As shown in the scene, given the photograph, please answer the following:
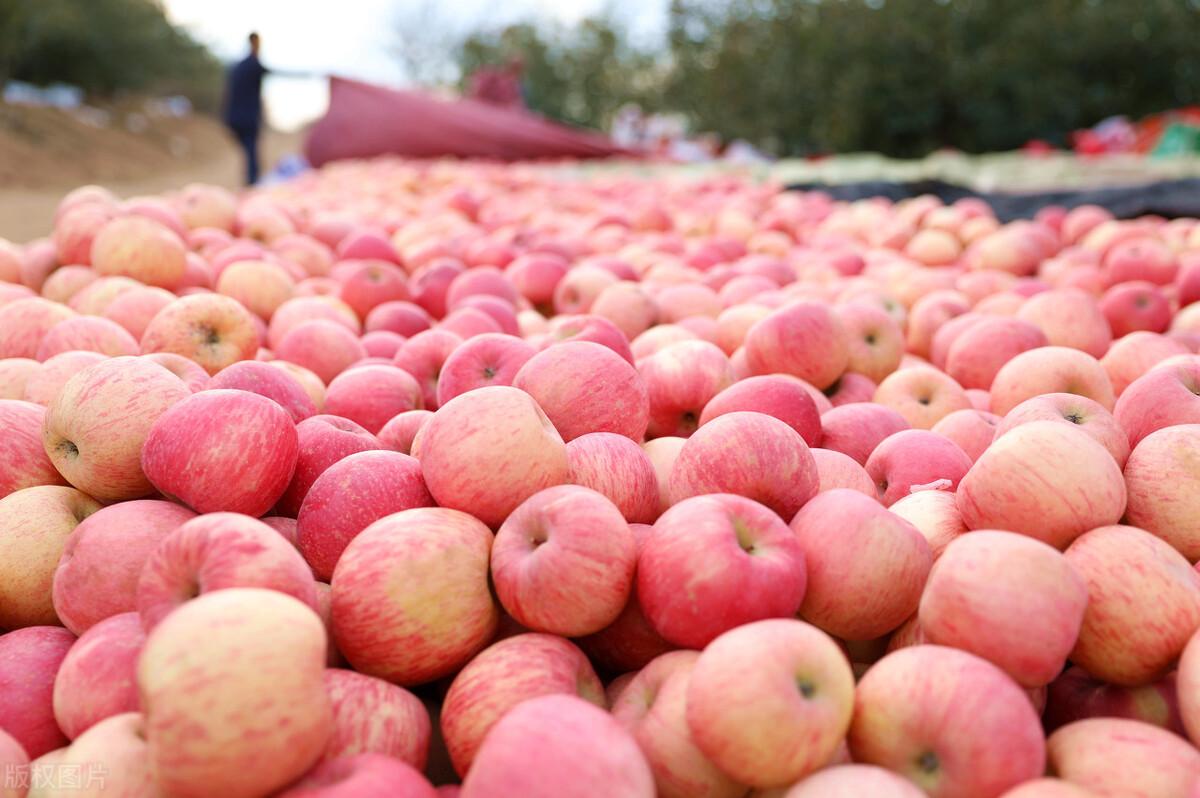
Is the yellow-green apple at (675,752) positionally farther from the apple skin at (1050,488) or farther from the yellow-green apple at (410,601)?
the apple skin at (1050,488)

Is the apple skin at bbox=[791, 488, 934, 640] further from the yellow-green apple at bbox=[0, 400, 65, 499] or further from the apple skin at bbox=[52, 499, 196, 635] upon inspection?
the apple skin at bbox=[52, 499, 196, 635]

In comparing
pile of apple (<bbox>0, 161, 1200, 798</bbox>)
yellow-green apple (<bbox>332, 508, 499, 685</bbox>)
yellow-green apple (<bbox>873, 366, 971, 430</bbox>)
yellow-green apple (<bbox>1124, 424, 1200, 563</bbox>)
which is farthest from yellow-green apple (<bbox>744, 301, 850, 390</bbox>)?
yellow-green apple (<bbox>332, 508, 499, 685</bbox>)

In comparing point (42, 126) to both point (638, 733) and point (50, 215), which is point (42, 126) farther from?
point (638, 733)

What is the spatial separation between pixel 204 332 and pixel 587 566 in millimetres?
1479

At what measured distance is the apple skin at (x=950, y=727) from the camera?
3.67ft

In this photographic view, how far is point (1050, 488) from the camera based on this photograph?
1477 millimetres

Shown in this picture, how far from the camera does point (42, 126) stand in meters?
21.0

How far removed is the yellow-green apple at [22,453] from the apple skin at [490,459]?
0.97 ft

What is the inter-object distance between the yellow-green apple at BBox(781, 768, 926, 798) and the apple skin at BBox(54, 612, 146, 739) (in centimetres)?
92

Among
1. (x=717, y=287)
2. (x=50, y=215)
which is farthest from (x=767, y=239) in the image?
(x=50, y=215)

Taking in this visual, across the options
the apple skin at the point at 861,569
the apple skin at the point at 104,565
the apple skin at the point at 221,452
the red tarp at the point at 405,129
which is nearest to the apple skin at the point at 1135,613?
the apple skin at the point at 861,569

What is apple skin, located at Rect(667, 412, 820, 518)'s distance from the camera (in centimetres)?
159

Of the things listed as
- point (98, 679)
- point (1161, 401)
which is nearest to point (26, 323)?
point (98, 679)

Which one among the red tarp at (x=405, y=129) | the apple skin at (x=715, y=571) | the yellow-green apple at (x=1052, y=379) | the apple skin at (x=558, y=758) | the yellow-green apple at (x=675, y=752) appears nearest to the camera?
the apple skin at (x=558, y=758)
